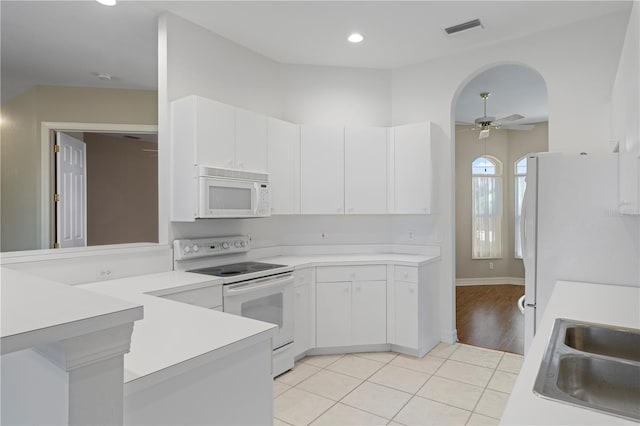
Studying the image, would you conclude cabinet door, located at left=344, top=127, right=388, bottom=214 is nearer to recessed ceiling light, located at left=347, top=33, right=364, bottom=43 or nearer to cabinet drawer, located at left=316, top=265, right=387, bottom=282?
cabinet drawer, located at left=316, top=265, right=387, bottom=282

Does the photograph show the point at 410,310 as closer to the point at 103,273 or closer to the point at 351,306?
the point at 351,306

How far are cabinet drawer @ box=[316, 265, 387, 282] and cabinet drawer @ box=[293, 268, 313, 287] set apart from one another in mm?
82

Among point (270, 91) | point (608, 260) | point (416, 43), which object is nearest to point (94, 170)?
point (270, 91)

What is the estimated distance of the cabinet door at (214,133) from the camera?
9.34ft

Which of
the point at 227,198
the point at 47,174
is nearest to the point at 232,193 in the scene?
the point at 227,198

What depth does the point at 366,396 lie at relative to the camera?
9.05 feet

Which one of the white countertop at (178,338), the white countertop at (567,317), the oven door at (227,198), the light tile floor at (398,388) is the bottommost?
the light tile floor at (398,388)

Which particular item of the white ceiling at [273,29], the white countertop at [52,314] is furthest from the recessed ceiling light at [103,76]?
the white countertop at [52,314]

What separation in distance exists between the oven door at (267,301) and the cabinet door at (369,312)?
26.4 inches

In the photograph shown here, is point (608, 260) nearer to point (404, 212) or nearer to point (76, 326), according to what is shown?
point (404, 212)

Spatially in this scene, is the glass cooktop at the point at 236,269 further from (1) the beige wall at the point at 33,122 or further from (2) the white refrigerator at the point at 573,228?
(1) the beige wall at the point at 33,122

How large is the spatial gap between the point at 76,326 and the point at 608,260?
112 inches

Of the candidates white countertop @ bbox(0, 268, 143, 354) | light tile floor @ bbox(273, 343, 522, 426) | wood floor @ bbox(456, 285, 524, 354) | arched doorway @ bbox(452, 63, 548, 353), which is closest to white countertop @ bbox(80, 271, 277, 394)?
white countertop @ bbox(0, 268, 143, 354)

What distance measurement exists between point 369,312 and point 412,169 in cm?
145
